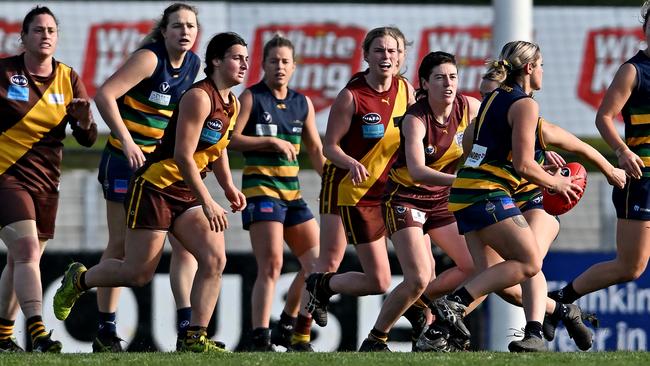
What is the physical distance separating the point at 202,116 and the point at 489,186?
1.58 metres

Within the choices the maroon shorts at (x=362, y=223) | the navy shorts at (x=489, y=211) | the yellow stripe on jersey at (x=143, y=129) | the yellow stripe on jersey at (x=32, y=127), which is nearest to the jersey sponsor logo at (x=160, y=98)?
the yellow stripe on jersey at (x=143, y=129)

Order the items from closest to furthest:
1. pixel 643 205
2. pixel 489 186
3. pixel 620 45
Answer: pixel 489 186
pixel 643 205
pixel 620 45

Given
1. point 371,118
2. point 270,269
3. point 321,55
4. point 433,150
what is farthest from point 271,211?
point 321,55

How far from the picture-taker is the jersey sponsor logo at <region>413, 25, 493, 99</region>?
2202cm

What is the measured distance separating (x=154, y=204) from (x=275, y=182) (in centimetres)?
169

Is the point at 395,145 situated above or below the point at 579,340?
above

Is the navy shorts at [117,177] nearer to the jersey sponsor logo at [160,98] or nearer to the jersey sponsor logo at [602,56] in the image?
the jersey sponsor logo at [160,98]

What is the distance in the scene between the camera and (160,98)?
8.38m

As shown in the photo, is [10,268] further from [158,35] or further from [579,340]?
[579,340]

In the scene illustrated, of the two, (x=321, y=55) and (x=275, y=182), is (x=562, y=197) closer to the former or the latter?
(x=275, y=182)

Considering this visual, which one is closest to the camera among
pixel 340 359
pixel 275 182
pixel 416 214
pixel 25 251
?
pixel 340 359

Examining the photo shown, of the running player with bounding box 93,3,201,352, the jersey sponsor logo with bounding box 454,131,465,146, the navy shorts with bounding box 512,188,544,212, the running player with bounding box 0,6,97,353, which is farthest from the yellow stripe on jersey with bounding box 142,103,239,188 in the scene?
the navy shorts with bounding box 512,188,544,212

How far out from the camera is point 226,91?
768 cm

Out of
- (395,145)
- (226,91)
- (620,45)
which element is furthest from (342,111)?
(620,45)
